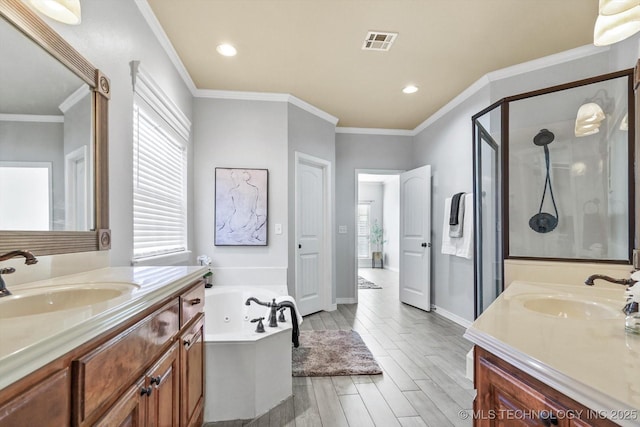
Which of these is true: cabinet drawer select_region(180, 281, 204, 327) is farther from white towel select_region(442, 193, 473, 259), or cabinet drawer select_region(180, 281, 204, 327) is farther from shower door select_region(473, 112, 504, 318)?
white towel select_region(442, 193, 473, 259)

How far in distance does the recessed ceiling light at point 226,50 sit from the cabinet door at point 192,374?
2.14 metres

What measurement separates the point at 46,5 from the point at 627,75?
2.67 meters

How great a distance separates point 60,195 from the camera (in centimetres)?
131

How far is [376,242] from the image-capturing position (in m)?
9.06

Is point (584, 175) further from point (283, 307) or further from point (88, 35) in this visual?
point (88, 35)

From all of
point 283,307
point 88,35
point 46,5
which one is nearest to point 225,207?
point 283,307

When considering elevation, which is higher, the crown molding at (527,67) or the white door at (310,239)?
the crown molding at (527,67)

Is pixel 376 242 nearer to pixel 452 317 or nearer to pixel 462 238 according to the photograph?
pixel 452 317

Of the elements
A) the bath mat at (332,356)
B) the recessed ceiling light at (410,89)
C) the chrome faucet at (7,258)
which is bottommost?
the bath mat at (332,356)

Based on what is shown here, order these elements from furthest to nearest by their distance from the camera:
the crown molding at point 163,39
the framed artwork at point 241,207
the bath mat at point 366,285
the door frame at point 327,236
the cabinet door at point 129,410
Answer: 1. the bath mat at point 366,285
2. the door frame at point 327,236
3. the framed artwork at point 241,207
4. the crown molding at point 163,39
5. the cabinet door at point 129,410

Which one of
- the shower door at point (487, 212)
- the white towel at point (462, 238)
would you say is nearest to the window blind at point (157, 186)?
the shower door at point (487, 212)

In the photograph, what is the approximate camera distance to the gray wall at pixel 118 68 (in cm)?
158

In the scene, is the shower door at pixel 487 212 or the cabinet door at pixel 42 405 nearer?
the cabinet door at pixel 42 405

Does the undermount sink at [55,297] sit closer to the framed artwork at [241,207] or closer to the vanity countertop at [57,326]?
the vanity countertop at [57,326]
